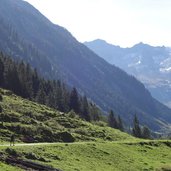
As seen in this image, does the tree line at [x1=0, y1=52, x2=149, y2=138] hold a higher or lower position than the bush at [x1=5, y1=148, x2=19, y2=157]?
higher

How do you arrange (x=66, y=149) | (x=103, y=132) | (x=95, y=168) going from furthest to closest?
(x=103, y=132) < (x=66, y=149) < (x=95, y=168)

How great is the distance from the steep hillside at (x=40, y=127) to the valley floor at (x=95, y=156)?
9314 millimetres

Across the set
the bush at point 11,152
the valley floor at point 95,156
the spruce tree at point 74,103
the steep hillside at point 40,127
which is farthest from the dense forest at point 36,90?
the bush at point 11,152

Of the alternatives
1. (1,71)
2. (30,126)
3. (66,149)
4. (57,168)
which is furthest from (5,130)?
(1,71)

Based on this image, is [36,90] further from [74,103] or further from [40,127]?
[40,127]

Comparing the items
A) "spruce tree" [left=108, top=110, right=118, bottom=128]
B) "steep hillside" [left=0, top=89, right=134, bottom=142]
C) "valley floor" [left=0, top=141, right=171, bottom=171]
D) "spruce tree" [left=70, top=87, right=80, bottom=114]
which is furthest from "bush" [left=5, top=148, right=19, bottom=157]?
"spruce tree" [left=108, top=110, right=118, bottom=128]

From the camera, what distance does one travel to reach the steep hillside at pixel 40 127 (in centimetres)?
8031

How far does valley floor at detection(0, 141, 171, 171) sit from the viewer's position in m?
58.8

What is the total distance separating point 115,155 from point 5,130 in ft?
66.0

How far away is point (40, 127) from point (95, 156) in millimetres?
18580

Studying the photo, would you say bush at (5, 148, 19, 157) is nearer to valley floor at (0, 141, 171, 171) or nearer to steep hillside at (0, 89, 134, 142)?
valley floor at (0, 141, 171, 171)

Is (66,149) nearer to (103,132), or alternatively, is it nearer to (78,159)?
(78,159)

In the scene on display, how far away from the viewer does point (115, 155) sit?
74500 mm

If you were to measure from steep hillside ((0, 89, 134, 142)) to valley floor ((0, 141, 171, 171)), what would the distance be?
9314mm
